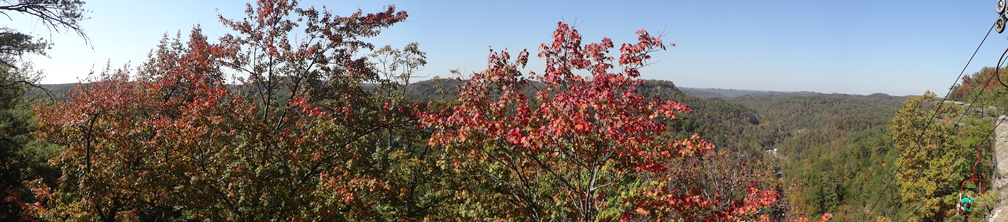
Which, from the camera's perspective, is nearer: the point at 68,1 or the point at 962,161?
the point at 68,1

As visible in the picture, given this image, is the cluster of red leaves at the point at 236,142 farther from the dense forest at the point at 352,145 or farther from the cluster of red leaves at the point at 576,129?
the cluster of red leaves at the point at 576,129

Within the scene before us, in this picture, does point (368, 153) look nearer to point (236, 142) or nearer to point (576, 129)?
point (236, 142)

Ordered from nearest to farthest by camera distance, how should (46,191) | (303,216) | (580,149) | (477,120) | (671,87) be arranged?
(580,149) < (477,120) < (46,191) < (303,216) < (671,87)

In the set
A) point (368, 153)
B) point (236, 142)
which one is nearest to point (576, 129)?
point (368, 153)

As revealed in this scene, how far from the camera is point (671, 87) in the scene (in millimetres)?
199375

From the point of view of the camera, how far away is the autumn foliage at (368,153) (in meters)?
6.14

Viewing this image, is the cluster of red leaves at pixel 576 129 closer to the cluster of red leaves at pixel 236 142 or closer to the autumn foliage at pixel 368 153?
the autumn foliage at pixel 368 153

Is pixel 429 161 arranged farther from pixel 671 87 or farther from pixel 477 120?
pixel 671 87

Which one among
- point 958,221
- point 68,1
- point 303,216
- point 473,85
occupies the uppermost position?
point 68,1

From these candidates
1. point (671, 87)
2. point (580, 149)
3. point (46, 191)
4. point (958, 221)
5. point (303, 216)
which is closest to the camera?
point (580, 149)

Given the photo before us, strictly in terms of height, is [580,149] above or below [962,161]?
above

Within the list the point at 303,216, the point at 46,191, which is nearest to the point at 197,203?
the point at 303,216

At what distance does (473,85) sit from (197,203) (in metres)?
5.10

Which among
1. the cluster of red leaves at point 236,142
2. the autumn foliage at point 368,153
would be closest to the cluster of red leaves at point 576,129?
the autumn foliage at point 368,153
